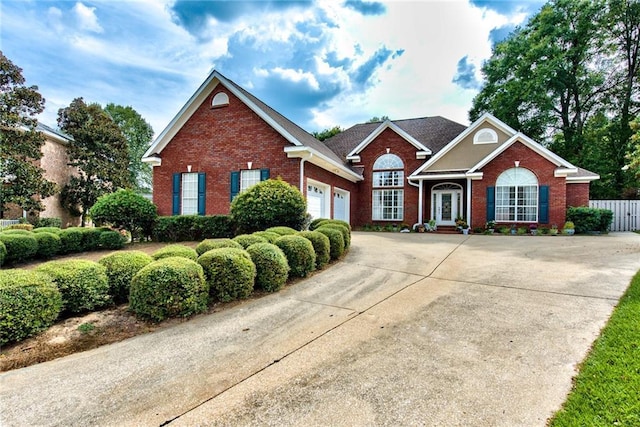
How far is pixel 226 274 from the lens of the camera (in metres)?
5.31

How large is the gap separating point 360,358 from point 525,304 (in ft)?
10.5

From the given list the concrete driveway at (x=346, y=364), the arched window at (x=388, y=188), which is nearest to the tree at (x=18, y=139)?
the arched window at (x=388, y=188)

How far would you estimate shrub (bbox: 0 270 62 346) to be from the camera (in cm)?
373

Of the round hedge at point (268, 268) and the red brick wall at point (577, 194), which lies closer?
the round hedge at point (268, 268)

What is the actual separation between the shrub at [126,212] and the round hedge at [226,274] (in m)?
8.40

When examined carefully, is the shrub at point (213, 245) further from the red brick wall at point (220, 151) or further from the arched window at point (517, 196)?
the arched window at point (517, 196)

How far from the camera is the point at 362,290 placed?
6043 mm

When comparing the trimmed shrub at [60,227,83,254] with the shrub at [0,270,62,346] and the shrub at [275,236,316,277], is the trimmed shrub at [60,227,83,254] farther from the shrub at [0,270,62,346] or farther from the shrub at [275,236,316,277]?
the shrub at [275,236,316,277]

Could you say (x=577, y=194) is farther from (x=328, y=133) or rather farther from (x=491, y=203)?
(x=328, y=133)

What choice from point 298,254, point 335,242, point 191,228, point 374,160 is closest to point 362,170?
point 374,160

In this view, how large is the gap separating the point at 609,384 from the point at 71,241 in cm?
1343

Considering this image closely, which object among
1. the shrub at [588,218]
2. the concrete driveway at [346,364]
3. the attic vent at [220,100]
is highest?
the attic vent at [220,100]

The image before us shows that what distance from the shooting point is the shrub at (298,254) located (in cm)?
673

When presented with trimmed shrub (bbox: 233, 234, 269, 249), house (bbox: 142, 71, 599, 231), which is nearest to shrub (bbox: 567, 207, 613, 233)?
house (bbox: 142, 71, 599, 231)
